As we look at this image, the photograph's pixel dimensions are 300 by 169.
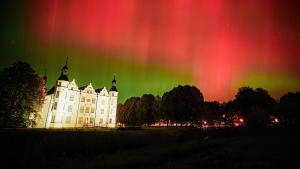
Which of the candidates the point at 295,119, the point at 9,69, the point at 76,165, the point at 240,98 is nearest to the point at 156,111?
the point at 240,98

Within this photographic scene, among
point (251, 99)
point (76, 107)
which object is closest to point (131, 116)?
point (76, 107)

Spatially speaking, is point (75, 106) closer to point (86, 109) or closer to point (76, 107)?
point (76, 107)

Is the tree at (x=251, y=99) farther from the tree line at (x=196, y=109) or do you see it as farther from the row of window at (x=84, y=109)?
the row of window at (x=84, y=109)

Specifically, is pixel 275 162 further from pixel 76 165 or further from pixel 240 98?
pixel 240 98

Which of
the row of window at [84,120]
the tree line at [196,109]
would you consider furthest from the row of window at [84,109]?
the tree line at [196,109]

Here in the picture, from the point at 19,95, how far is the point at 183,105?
58054 mm

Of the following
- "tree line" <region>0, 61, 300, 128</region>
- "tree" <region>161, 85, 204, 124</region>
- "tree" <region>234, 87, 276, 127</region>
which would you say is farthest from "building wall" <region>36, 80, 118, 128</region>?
"tree" <region>234, 87, 276, 127</region>

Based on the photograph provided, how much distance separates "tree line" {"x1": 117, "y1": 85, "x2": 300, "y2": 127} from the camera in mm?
73525

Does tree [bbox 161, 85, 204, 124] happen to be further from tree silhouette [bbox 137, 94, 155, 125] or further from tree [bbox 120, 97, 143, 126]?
tree [bbox 120, 97, 143, 126]

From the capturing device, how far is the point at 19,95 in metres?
49.8

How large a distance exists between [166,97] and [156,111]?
11416 millimetres

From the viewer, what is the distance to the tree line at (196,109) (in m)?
73.5

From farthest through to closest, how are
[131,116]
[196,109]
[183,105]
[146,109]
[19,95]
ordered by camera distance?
[131,116], [146,109], [183,105], [196,109], [19,95]

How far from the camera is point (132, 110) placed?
119188 mm
